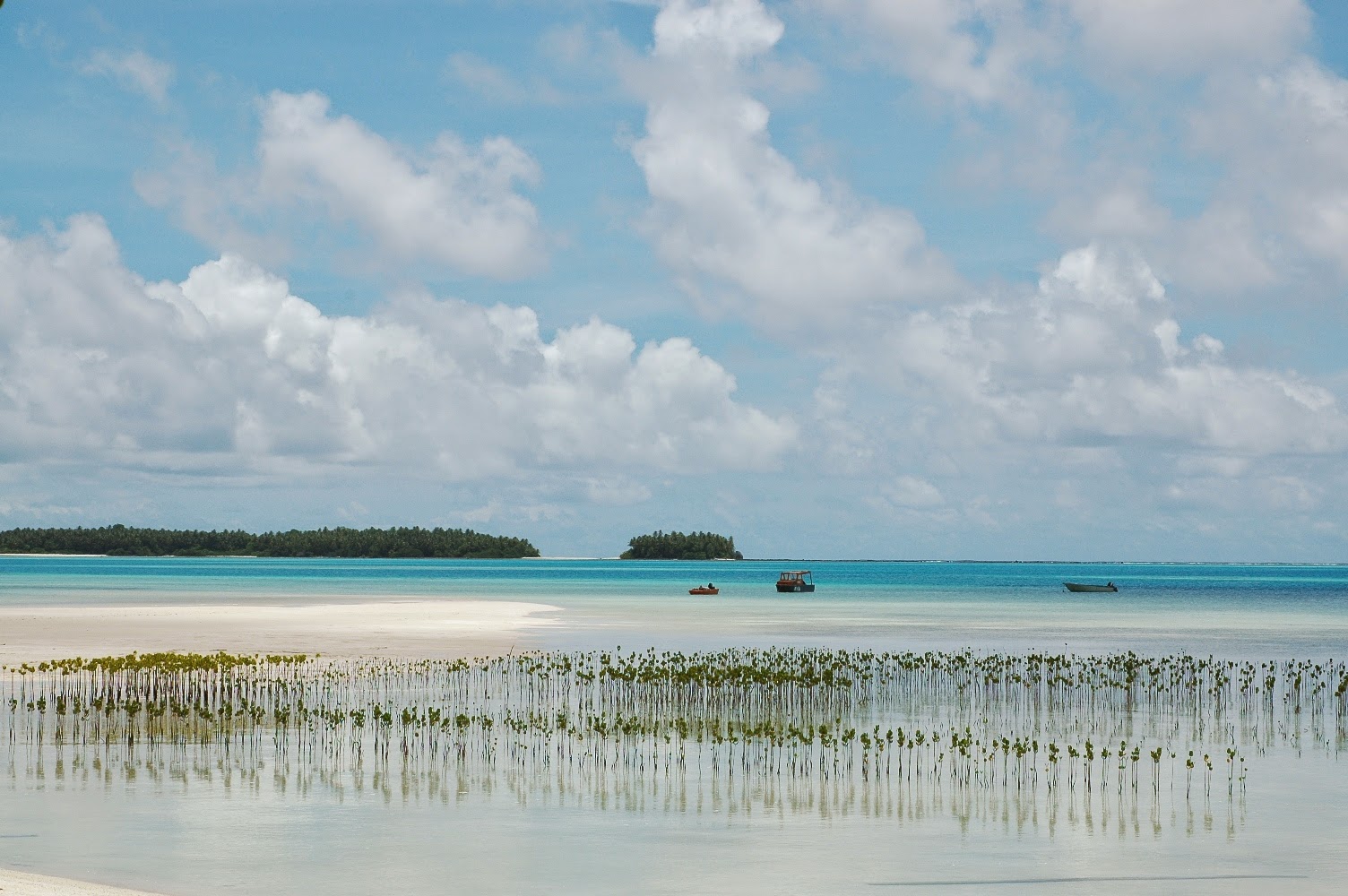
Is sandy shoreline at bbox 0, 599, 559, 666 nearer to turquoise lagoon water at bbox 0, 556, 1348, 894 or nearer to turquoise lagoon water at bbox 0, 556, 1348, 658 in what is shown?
turquoise lagoon water at bbox 0, 556, 1348, 658

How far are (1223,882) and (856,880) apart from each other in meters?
4.23

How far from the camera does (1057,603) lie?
3994 inches

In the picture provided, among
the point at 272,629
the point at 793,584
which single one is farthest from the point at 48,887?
the point at 793,584

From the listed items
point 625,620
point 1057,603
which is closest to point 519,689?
point 625,620

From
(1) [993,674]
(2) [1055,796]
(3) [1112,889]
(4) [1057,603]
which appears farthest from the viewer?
(4) [1057,603]

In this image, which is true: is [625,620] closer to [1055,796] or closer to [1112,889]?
[1055,796]

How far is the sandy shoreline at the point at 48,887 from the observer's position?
1395cm

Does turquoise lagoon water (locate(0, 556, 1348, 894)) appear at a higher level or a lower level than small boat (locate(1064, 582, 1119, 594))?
higher

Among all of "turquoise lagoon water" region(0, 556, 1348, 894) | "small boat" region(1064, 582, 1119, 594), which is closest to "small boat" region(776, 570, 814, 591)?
"small boat" region(1064, 582, 1119, 594)

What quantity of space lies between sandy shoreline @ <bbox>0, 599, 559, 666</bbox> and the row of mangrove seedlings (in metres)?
6.62

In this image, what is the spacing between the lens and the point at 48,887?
14320mm

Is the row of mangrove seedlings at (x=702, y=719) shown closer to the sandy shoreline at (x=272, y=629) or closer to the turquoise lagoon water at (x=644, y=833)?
the turquoise lagoon water at (x=644, y=833)

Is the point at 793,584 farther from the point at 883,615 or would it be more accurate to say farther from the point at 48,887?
the point at 48,887

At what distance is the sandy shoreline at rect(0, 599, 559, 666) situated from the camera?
4419cm
